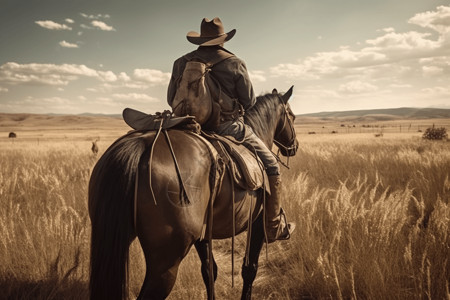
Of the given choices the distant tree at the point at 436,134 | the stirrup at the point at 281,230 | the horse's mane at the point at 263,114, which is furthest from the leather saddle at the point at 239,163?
the distant tree at the point at 436,134

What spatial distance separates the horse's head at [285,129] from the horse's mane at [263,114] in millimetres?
177

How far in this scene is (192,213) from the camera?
193 cm

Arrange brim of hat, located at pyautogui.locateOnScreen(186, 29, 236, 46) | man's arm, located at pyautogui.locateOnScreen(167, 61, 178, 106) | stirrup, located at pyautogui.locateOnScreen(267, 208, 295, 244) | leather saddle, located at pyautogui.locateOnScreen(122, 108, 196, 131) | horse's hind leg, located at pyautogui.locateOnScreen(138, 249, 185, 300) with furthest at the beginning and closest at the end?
stirrup, located at pyautogui.locateOnScreen(267, 208, 295, 244), man's arm, located at pyautogui.locateOnScreen(167, 61, 178, 106), brim of hat, located at pyautogui.locateOnScreen(186, 29, 236, 46), leather saddle, located at pyautogui.locateOnScreen(122, 108, 196, 131), horse's hind leg, located at pyautogui.locateOnScreen(138, 249, 185, 300)

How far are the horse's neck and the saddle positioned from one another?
2.65 ft

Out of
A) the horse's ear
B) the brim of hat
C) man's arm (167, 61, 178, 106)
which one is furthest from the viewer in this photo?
the horse's ear

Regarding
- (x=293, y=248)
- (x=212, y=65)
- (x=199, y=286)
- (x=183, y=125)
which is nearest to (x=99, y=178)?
(x=183, y=125)

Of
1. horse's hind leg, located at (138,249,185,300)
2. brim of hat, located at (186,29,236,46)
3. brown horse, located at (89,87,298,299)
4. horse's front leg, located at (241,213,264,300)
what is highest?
brim of hat, located at (186,29,236,46)

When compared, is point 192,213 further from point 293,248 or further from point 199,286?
point 293,248

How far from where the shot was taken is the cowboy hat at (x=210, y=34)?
2.87 metres

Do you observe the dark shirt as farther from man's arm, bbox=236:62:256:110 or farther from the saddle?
the saddle

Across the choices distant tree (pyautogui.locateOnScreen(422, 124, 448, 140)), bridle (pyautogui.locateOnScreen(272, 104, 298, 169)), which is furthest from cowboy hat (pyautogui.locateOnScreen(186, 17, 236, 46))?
distant tree (pyautogui.locateOnScreen(422, 124, 448, 140))

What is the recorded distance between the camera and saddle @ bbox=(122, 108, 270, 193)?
229 cm

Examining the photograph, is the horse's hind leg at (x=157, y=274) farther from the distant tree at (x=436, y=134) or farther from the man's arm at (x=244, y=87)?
the distant tree at (x=436, y=134)

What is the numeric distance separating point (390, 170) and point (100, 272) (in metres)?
10.5
